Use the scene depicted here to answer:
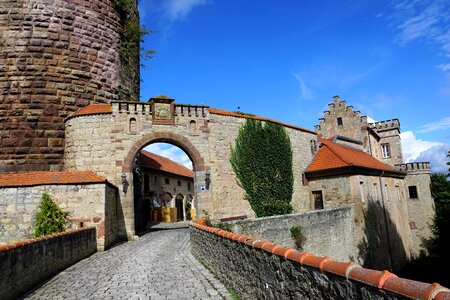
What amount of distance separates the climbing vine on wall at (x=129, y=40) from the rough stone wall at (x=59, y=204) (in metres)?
8.89

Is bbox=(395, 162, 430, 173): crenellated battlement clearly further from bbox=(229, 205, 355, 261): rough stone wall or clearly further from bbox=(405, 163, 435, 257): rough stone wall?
bbox=(229, 205, 355, 261): rough stone wall

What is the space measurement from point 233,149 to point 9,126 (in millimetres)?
11490

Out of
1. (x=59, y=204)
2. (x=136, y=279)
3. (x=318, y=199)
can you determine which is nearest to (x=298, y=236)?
(x=318, y=199)

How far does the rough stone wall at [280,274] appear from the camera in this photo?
282 cm

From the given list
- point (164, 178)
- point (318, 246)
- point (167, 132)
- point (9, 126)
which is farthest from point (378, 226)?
point (9, 126)

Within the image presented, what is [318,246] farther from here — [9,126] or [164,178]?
[164,178]

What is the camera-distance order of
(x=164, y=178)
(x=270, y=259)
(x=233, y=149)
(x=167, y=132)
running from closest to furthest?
(x=270, y=259) < (x=167, y=132) < (x=233, y=149) < (x=164, y=178)

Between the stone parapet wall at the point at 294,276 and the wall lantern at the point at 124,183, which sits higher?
the wall lantern at the point at 124,183

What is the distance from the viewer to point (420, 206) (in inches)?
1233

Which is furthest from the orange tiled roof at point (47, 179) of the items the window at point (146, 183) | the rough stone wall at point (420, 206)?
the rough stone wall at point (420, 206)

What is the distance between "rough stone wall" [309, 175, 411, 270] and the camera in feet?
65.4

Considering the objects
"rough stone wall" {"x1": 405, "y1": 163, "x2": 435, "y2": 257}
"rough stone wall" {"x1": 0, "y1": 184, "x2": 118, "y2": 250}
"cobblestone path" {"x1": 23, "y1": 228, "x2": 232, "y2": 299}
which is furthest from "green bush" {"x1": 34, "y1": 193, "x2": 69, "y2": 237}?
"rough stone wall" {"x1": 405, "y1": 163, "x2": 435, "y2": 257}

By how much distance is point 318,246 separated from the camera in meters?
17.5

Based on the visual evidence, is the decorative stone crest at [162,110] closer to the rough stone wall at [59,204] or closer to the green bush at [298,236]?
the rough stone wall at [59,204]
